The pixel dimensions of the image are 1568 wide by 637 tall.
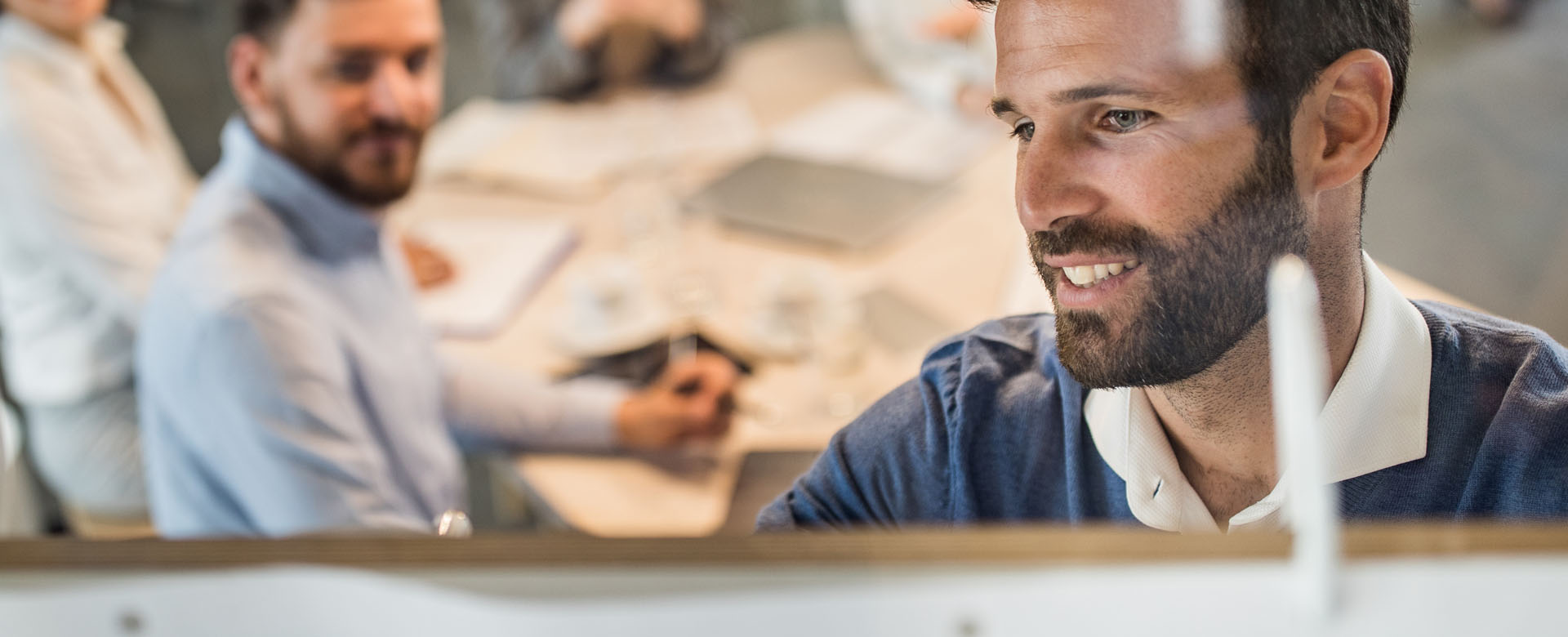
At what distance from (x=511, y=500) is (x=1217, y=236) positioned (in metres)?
0.69

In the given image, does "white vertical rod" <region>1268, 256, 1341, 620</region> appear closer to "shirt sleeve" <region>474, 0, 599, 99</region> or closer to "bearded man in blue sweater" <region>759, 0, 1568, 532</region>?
"bearded man in blue sweater" <region>759, 0, 1568, 532</region>

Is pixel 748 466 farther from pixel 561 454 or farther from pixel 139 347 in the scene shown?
pixel 139 347

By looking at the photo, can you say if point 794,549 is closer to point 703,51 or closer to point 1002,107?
point 1002,107

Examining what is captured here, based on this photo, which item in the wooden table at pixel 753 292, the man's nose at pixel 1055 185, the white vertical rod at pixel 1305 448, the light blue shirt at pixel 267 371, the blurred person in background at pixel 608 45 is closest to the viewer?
the white vertical rod at pixel 1305 448

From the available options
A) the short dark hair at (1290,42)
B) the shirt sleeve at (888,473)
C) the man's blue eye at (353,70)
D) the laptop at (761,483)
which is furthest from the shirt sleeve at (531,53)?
the short dark hair at (1290,42)

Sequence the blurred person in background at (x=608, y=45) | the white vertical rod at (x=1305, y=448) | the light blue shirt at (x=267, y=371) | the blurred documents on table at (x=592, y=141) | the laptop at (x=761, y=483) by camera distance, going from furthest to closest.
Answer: the blurred documents on table at (x=592, y=141) < the blurred person in background at (x=608, y=45) < the light blue shirt at (x=267, y=371) < the laptop at (x=761, y=483) < the white vertical rod at (x=1305, y=448)

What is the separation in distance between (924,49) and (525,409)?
1.37 feet

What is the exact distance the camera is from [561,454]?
894 mm

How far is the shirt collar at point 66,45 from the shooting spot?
2.38 feet

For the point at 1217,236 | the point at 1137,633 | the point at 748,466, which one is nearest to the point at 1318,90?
the point at 1217,236

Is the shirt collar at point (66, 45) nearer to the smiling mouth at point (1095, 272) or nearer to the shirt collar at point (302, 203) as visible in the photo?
the shirt collar at point (302, 203)

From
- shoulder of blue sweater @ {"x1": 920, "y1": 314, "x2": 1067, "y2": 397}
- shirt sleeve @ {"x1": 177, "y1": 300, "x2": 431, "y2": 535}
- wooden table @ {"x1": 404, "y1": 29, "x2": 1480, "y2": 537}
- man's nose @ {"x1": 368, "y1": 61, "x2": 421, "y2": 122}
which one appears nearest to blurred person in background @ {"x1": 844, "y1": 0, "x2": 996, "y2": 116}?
wooden table @ {"x1": 404, "y1": 29, "x2": 1480, "y2": 537}

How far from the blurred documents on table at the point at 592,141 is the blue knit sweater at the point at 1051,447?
27.7 inches

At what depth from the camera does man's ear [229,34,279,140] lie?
2.43ft
